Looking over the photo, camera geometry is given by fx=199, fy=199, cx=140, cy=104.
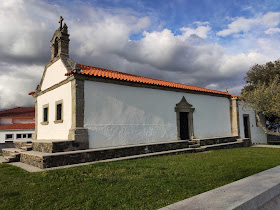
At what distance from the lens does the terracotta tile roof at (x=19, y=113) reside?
876 inches

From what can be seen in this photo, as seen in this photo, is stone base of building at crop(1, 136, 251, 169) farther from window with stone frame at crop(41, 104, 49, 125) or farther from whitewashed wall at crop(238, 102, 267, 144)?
whitewashed wall at crop(238, 102, 267, 144)

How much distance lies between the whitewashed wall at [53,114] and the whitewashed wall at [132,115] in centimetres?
106

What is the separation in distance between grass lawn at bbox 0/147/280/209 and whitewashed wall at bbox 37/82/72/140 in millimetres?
3243

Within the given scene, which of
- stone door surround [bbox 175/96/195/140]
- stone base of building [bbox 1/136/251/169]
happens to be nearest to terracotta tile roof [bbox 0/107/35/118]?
stone base of building [bbox 1/136/251/169]

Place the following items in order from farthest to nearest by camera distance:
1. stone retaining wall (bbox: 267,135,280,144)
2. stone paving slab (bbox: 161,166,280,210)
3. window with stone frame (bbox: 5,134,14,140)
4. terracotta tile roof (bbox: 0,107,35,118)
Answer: terracotta tile roof (bbox: 0,107,35,118) < window with stone frame (bbox: 5,134,14,140) < stone retaining wall (bbox: 267,135,280,144) < stone paving slab (bbox: 161,166,280,210)

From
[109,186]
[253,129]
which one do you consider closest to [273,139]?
[253,129]

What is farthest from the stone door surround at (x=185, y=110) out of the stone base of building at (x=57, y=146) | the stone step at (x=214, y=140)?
the stone base of building at (x=57, y=146)

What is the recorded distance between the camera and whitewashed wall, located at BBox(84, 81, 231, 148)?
29.2 ft

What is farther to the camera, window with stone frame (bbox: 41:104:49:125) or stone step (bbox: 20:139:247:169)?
window with stone frame (bbox: 41:104:49:125)

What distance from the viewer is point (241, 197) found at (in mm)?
2447

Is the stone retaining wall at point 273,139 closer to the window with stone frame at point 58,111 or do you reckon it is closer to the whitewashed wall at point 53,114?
the whitewashed wall at point 53,114

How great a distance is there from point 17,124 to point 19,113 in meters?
3.60

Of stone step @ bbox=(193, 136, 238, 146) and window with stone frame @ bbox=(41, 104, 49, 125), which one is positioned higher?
window with stone frame @ bbox=(41, 104, 49, 125)

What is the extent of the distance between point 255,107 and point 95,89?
36.9 feet
